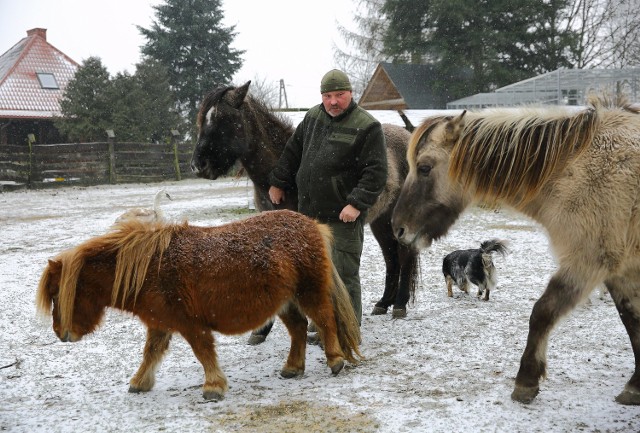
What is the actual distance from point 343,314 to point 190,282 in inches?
43.9

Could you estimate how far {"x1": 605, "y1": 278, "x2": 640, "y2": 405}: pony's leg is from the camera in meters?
3.52

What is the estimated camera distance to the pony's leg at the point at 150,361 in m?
3.87

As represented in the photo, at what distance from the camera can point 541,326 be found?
11.0 ft

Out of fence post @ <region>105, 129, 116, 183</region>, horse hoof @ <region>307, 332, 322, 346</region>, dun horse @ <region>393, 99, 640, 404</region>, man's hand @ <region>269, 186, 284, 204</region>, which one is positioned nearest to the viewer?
dun horse @ <region>393, 99, 640, 404</region>

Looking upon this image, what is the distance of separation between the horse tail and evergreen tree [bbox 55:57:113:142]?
2411 centimetres

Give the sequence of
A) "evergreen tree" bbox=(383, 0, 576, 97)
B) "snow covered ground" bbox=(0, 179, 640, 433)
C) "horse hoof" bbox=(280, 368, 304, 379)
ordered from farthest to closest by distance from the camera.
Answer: "evergreen tree" bbox=(383, 0, 576, 97)
"horse hoof" bbox=(280, 368, 304, 379)
"snow covered ground" bbox=(0, 179, 640, 433)

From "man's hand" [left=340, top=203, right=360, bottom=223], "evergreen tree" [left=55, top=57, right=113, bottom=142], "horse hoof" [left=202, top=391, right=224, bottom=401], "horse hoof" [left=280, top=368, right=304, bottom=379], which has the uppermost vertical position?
"evergreen tree" [left=55, top=57, right=113, bottom=142]

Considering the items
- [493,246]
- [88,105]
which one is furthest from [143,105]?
[493,246]

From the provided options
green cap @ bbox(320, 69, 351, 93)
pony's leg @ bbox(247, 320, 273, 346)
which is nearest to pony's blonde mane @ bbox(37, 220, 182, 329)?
pony's leg @ bbox(247, 320, 273, 346)

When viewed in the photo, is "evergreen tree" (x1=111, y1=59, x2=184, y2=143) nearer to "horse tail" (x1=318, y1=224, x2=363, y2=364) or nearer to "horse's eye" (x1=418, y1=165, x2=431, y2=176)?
"horse tail" (x1=318, y1=224, x2=363, y2=364)

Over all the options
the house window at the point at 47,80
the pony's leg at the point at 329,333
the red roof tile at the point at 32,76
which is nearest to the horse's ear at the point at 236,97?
the pony's leg at the point at 329,333

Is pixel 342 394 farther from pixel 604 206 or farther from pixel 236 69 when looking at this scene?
pixel 236 69

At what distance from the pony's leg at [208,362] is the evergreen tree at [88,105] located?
24226 millimetres

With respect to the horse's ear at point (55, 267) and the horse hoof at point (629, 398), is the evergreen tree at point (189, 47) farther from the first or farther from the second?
the horse hoof at point (629, 398)
